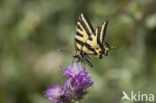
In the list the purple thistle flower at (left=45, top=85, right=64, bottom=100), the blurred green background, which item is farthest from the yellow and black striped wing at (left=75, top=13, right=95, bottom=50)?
the blurred green background

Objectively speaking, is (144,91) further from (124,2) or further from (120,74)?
(124,2)

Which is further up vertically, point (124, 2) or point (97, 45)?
point (124, 2)

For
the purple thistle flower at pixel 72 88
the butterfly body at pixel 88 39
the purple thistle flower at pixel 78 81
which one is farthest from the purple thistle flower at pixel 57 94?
the butterfly body at pixel 88 39

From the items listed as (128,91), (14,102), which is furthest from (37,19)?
(128,91)

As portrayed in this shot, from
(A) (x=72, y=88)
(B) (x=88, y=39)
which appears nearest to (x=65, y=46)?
(B) (x=88, y=39)

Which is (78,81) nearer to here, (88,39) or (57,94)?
(57,94)

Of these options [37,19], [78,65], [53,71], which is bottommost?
[78,65]
